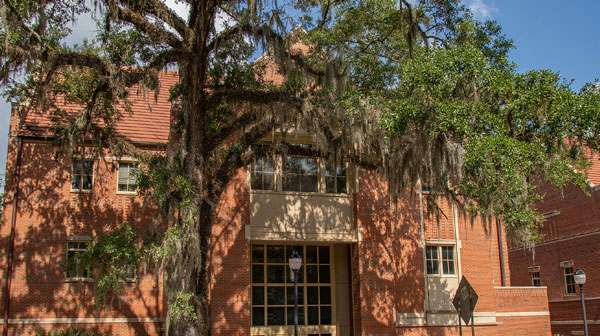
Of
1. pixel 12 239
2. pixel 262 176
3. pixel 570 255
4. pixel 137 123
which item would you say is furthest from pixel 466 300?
pixel 570 255

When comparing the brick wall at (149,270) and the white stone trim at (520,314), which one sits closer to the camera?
the brick wall at (149,270)

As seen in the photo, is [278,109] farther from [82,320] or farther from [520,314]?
[520,314]

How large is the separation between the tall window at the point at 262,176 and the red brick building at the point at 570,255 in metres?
15.0

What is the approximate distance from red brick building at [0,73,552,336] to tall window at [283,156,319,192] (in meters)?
0.04

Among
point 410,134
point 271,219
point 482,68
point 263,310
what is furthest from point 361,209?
point 482,68

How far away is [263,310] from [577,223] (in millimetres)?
18842

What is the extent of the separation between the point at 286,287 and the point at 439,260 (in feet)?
19.3

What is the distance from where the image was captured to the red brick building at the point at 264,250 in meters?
18.9

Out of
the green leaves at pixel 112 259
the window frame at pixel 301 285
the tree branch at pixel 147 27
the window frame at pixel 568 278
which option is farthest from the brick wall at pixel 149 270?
the window frame at pixel 568 278

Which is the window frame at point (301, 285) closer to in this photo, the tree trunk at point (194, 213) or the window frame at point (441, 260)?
the window frame at point (441, 260)

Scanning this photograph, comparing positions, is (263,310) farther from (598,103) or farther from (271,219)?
(598,103)

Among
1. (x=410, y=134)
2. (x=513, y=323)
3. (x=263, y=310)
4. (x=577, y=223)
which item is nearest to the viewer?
(x=410, y=134)

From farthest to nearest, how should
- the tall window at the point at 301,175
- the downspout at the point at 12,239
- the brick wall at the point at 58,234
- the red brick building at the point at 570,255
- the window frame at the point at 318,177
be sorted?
the red brick building at the point at 570,255 < the tall window at the point at 301,175 < the window frame at the point at 318,177 < the brick wall at the point at 58,234 < the downspout at the point at 12,239

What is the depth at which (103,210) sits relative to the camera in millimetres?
19828
